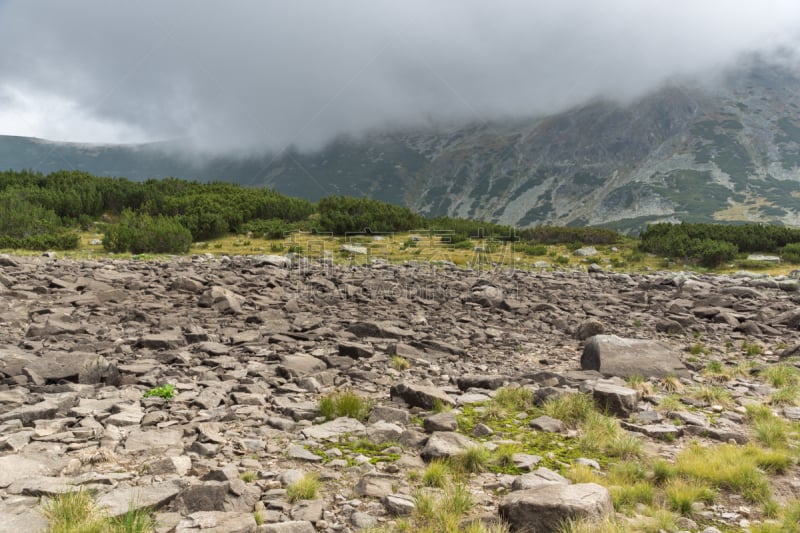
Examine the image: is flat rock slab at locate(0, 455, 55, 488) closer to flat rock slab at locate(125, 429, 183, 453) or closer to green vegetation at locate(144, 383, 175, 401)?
flat rock slab at locate(125, 429, 183, 453)

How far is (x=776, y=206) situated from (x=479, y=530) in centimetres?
17603

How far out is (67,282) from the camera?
13.1 metres

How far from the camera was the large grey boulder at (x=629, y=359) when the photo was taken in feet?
28.6

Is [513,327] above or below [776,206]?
below

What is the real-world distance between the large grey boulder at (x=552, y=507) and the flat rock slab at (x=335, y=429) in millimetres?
2280

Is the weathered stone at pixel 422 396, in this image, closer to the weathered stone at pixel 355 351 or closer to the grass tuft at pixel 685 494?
the weathered stone at pixel 355 351

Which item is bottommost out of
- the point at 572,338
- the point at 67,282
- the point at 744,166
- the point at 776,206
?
the point at 572,338

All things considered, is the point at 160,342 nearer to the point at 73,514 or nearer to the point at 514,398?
the point at 73,514

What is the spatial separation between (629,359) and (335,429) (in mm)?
6041

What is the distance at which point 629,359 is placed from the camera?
8.98 m

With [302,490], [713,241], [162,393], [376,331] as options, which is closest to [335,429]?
[302,490]

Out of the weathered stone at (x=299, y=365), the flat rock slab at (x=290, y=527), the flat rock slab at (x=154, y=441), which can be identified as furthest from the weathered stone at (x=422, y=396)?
the flat rock slab at (x=290, y=527)

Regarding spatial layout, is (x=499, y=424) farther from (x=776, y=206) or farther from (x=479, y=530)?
(x=776, y=206)

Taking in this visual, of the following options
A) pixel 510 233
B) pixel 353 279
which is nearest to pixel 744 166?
pixel 510 233
